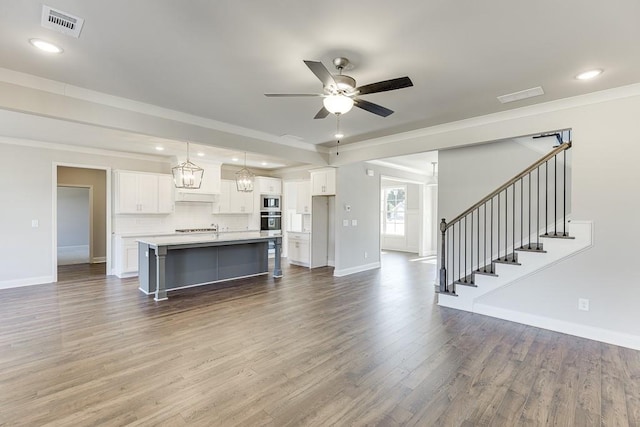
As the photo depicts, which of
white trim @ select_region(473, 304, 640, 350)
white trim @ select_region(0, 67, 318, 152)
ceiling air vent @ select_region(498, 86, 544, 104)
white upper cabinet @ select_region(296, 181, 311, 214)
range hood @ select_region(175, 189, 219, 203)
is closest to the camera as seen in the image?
white trim @ select_region(0, 67, 318, 152)

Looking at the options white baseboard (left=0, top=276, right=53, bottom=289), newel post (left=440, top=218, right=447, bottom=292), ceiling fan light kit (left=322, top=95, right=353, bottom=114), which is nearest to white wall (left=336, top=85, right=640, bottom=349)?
newel post (left=440, top=218, right=447, bottom=292)

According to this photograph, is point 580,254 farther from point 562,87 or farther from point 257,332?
point 257,332

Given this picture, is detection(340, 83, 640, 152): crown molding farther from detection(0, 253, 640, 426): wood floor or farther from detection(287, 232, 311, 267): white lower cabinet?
detection(287, 232, 311, 267): white lower cabinet

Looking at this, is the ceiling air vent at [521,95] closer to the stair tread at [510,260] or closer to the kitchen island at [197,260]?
the stair tread at [510,260]

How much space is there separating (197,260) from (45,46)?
12.0ft

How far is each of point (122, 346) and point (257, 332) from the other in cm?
136

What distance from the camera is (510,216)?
460cm

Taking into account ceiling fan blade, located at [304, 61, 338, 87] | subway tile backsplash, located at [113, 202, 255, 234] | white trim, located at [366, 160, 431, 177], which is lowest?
subway tile backsplash, located at [113, 202, 255, 234]

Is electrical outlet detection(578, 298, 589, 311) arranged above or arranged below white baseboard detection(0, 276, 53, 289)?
above

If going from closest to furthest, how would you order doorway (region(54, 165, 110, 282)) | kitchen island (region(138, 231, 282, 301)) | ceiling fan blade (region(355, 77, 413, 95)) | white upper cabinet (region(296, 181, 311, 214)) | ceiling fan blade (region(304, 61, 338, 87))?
ceiling fan blade (region(304, 61, 338, 87))
ceiling fan blade (region(355, 77, 413, 95))
kitchen island (region(138, 231, 282, 301))
doorway (region(54, 165, 110, 282))
white upper cabinet (region(296, 181, 311, 214))

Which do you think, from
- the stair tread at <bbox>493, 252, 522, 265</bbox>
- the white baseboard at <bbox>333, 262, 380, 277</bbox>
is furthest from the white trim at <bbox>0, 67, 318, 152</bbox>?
the stair tread at <bbox>493, 252, 522, 265</bbox>

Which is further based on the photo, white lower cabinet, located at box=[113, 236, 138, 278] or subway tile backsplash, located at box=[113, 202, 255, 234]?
subway tile backsplash, located at box=[113, 202, 255, 234]

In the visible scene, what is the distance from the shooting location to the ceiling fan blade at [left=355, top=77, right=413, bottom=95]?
7.65 feet

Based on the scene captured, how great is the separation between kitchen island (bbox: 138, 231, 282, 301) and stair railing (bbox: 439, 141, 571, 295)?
3407mm
